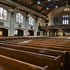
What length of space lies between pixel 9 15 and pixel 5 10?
0.64 meters

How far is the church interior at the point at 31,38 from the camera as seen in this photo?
1.28 meters

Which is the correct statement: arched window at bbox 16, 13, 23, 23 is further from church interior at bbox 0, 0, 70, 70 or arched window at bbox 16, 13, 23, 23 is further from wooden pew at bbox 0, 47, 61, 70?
wooden pew at bbox 0, 47, 61, 70

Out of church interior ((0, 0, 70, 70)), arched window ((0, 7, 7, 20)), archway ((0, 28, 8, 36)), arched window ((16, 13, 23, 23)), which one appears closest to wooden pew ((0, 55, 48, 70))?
church interior ((0, 0, 70, 70))

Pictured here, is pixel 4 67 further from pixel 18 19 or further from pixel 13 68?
pixel 18 19

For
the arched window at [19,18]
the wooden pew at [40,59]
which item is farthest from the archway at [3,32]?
the wooden pew at [40,59]

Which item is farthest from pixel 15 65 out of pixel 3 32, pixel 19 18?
pixel 19 18

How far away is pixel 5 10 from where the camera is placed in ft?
40.3

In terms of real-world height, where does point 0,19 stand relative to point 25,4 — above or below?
below

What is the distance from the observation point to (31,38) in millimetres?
11633

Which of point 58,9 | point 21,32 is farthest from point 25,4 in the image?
point 58,9

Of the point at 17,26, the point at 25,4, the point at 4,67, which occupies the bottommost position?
the point at 4,67

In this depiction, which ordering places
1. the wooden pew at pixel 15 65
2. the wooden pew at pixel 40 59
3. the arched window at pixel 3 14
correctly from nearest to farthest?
the wooden pew at pixel 15 65 → the wooden pew at pixel 40 59 → the arched window at pixel 3 14

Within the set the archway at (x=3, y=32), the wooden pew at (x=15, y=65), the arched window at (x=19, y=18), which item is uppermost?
the arched window at (x=19, y=18)

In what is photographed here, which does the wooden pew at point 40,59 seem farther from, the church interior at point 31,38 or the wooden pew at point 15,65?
the wooden pew at point 15,65
